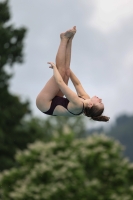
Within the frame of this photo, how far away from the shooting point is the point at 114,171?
2809 centimetres

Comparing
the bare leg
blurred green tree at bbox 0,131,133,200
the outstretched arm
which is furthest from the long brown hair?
blurred green tree at bbox 0,131,133,200

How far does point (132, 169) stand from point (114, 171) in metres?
1.16

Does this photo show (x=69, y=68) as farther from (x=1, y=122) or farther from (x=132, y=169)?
(x=1, y=122)

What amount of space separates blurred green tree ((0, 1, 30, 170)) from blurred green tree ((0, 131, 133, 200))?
16763 millimetres

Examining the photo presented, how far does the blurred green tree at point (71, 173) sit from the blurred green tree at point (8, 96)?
55.0 feet

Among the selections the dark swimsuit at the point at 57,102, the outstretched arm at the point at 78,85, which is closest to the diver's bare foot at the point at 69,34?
the outstretched arm at the point at 78,85

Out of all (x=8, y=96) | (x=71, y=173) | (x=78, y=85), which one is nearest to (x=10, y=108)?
(x=8, y=96)

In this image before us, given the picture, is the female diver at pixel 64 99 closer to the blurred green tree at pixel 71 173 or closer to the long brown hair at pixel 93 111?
the long brown hair at pixel 93 111

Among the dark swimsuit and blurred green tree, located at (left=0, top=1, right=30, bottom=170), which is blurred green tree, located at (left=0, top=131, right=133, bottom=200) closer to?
the dark swimsuit

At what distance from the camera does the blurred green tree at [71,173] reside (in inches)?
1067

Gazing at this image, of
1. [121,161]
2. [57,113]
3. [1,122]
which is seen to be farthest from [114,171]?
[1,122]

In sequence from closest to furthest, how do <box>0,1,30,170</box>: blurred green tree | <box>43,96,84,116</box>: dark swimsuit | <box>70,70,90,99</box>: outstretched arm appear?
<box>43,96,84,116</box>: dark swimsuit
<box>70,70,90,99</box>: outstretched arm
<box>0,1,30,170</box>: blurred green tree

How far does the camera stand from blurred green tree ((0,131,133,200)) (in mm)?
27109

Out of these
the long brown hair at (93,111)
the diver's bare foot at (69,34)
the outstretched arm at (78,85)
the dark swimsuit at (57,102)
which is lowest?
the long brown hair at (93,111)
